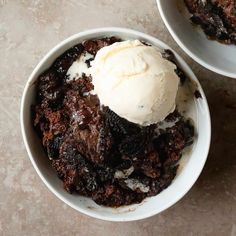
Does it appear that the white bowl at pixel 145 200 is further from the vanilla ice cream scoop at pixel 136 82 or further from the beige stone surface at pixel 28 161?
the beige stone surface at pixel 28 161

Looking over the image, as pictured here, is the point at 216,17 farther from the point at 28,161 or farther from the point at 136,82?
the point at 28,161

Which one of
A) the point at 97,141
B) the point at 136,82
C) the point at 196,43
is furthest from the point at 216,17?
the point at 97,141

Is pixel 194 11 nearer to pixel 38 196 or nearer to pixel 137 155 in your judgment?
pixel 137 155

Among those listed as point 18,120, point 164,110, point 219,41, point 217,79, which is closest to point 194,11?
point 219,41

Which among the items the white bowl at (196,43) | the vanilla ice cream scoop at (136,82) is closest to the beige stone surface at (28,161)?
the white bowl at (196,43)

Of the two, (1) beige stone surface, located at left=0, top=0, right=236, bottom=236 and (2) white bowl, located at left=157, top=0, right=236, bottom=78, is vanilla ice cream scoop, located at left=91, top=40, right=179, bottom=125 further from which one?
(1) beige stone surface, located at left=0, top=0, right=236, bottom=236
